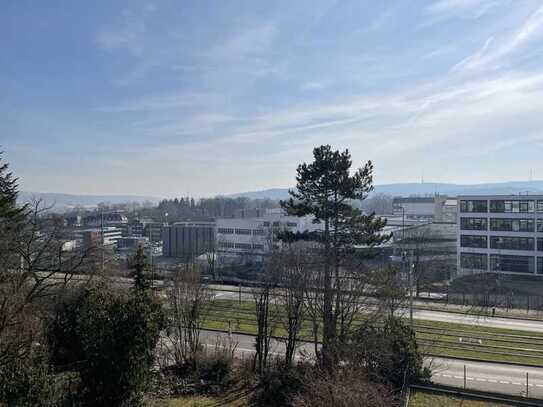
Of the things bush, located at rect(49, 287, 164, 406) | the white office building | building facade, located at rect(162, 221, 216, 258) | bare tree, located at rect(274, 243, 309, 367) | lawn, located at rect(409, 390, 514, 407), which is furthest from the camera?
building facade, located at rect(162, 221, 216, 258)

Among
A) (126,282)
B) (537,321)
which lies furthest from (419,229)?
(126,282)

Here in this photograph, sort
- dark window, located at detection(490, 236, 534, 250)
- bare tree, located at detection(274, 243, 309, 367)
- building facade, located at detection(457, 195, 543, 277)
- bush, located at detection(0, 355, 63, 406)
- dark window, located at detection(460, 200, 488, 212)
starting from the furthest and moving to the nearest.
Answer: dark window, located at detection(460, 200, 488, 212), dark window, located at detection(490, 236, 534, 250), building facade, located at detection(457, 195, 543, 277), bare tree, located at detection(274, 243, 309, 367), bush, located at detection(0, 355, 63, 406)

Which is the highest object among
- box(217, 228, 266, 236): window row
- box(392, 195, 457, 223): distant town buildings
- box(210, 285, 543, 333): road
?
box(392, 195, 457, 223): distant town buildings

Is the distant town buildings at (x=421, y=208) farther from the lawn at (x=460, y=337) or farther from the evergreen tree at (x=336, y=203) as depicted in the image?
the evergreen tree at (x=336, y=203)

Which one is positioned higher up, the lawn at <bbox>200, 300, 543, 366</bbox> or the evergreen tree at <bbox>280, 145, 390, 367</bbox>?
the evergreen tree at <bbox>280, 145, 390, 367</bbox>

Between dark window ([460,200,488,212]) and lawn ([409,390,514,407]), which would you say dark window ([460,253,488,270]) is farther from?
lawn ([409,390,514,407])

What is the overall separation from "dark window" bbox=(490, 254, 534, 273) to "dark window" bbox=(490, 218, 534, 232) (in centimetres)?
350

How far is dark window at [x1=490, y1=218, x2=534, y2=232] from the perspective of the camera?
5694 cm

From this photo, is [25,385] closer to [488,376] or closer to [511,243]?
[488,376]

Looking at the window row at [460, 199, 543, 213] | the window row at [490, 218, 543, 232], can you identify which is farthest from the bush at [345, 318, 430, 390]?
the window row at [460, 199, 543, 213]

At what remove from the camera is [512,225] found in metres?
57.8

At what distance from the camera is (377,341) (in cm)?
1936

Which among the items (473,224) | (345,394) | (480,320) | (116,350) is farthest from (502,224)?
(116,350)

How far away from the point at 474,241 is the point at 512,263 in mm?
5226
